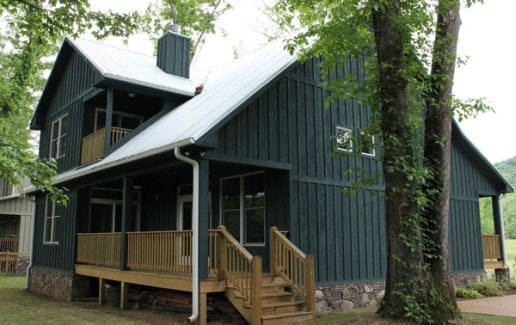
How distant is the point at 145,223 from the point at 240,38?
1948 cm

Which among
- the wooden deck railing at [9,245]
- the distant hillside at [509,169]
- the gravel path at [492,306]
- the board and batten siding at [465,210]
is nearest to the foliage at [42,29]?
the gravel path at [492,306]

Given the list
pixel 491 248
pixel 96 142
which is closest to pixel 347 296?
pixel 491 248

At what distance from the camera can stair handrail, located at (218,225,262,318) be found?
8359 millimetres

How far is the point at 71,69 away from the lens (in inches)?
636

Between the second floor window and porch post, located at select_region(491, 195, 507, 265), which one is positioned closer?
porch post, located at select_region(491, 195, 507, 265)

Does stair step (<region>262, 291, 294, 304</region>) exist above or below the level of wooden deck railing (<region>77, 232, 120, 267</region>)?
below

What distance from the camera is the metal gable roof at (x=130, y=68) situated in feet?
43.6

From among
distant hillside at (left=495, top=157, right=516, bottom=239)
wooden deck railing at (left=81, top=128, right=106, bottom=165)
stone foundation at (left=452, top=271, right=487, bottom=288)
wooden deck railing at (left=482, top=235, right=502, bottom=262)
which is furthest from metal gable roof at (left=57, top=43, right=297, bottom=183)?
distant hillside at (left=495, top=157, right=516, bottom=239)

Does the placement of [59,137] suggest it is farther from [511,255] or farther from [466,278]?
[511,255]

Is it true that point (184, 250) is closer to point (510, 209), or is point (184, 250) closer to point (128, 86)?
point (128, 86)

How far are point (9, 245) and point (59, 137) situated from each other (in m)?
10.6

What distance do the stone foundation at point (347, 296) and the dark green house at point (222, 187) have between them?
4cm

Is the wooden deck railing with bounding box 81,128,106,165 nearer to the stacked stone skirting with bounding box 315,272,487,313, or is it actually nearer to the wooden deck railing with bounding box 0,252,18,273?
the stacked stone skirting with bounding box 315,272,487,313

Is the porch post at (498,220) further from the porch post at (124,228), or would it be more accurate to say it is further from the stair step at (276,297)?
the porch post at (124,228)
